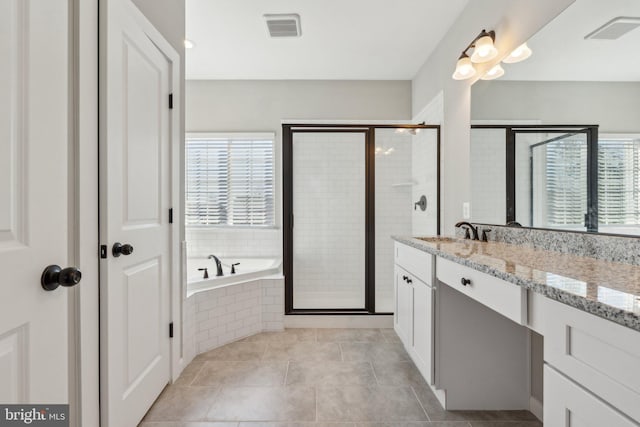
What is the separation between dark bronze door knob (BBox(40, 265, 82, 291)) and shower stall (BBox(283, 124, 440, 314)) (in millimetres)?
2247

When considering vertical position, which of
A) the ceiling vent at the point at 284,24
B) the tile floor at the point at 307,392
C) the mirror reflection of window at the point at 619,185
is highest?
the ceiling vent at the point at 284,24

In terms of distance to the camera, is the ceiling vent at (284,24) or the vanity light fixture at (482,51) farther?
the ceiling vent at (284,24)

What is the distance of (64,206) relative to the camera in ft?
3.52

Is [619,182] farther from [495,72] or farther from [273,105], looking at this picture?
[273,105]

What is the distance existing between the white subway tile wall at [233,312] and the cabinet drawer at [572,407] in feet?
6.76

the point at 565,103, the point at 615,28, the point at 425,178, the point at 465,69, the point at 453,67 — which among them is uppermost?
the point at 453,67

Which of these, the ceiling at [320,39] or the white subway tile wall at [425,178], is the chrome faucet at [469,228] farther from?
the ceiling at [320,39]

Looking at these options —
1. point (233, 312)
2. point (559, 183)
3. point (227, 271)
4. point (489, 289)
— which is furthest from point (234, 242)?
point (559, 183)

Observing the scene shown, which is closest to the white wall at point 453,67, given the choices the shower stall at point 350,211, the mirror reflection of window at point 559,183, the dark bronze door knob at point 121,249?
the shower stall at point 350,211

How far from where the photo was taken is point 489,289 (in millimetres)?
1212

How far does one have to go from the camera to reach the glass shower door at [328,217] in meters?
3.32

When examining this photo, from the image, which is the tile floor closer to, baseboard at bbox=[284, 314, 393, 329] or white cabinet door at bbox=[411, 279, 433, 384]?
white cabinet door at bbox=[411, 279, 433, 384]

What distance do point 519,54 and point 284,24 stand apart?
1686 millimetres

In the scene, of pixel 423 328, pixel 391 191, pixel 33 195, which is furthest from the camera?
pixel 391 191
